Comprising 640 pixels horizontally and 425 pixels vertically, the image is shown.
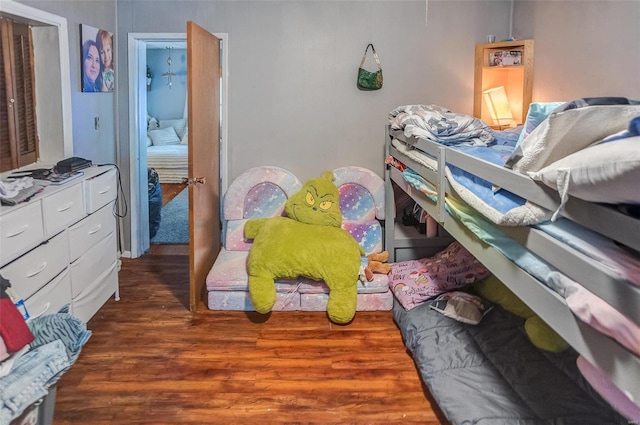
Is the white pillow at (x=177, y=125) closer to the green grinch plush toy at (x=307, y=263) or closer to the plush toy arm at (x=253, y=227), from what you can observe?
the plush toy arm at (x=253, y=227)

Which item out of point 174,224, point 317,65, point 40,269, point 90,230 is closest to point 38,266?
point 40,269

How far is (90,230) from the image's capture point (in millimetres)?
2943

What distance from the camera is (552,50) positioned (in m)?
3.33

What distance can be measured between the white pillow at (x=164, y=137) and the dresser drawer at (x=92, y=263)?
194 inches

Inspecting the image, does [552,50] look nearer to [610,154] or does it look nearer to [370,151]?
[370,151]

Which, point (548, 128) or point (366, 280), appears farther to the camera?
point (366, 280)

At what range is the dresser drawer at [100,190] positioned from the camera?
2.88 meters

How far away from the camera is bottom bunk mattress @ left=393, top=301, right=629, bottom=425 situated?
2049 mm

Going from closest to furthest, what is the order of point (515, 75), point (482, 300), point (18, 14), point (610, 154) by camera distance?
point (610, 154), point (18, 14), point (482, 300), point (515, 75)

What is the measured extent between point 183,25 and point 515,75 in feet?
8.02

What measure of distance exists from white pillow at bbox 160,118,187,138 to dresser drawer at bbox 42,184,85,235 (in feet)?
18.5

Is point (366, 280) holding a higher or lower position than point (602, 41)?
lower

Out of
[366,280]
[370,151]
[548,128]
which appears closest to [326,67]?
[370,151]

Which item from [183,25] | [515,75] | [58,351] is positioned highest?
[183,25]
